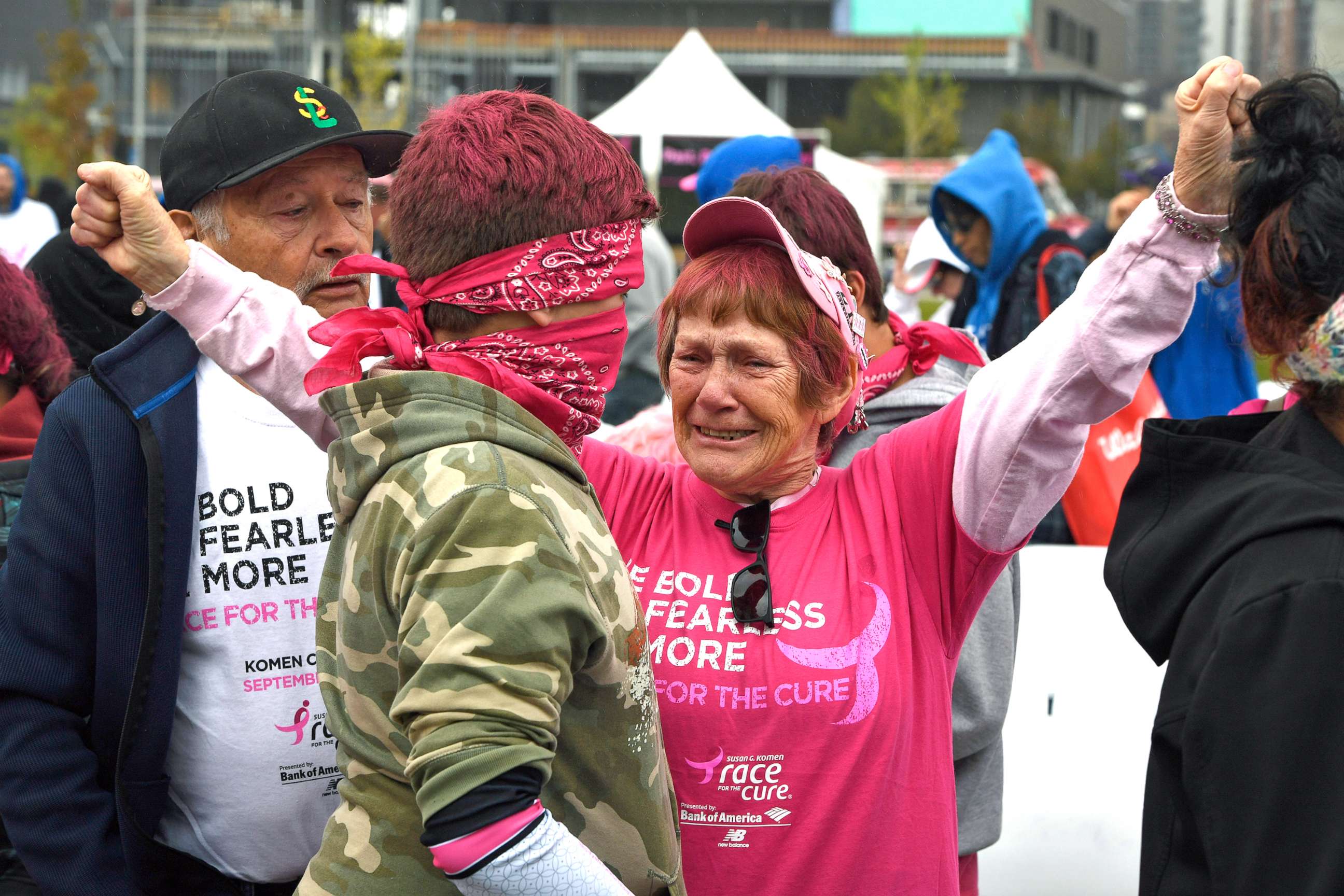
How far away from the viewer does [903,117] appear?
47906 millimetres

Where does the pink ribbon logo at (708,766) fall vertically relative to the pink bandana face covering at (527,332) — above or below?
below

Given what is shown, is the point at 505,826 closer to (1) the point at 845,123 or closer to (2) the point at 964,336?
(2) the point at 964,336

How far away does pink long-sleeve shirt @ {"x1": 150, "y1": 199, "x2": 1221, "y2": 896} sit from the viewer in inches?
73.2

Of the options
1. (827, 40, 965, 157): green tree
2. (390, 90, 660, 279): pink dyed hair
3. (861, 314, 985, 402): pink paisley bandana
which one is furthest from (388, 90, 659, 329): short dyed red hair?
(827, 40, 965, 157): green tree

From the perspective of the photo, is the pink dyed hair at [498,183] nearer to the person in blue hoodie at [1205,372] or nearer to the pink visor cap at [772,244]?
the pink visor cap at [772,244]

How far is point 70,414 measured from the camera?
2.13 metres

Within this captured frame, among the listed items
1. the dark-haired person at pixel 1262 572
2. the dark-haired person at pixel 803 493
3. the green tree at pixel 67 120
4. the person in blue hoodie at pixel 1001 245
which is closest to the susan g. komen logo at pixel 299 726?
the dark-haired person at pixel 803 493

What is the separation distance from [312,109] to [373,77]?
3643cm

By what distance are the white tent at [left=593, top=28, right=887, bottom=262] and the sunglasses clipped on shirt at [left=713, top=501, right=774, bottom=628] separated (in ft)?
22.0

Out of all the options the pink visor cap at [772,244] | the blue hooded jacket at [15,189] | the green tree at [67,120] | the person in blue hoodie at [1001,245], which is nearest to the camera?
the pink visor cap at [772,244]

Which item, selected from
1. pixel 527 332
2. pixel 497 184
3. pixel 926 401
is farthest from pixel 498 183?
pixel 926 401

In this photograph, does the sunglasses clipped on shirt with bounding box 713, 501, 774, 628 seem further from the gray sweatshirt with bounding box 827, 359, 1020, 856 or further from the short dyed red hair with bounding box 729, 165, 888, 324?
the short dyed red hair with bounding box 729, 165, 888, 324

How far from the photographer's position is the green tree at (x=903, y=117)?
153 feet

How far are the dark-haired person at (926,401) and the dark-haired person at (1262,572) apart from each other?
69 centimetres
